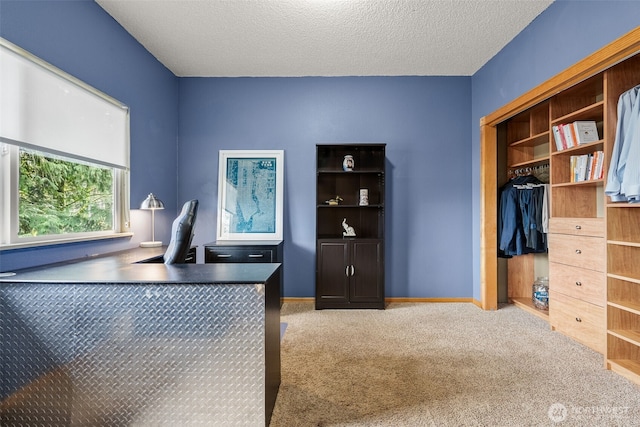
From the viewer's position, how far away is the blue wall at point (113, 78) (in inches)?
80.8

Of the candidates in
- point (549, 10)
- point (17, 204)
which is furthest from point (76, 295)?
point (549, 10)

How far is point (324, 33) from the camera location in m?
3.12

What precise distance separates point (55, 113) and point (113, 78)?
0.76 meters

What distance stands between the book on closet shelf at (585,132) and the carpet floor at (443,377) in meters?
1.73

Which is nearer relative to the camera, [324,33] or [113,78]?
[113,78]

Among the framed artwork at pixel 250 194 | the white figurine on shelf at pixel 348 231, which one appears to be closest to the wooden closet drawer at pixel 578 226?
the white figurine on shelf at pixel 348 231

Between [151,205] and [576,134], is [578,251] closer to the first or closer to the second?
[576,134]

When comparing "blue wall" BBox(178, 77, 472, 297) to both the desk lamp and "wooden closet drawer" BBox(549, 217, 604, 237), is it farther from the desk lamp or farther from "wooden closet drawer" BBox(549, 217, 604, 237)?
"wooden closet drawer" BBox(549, 217, 604, 237)

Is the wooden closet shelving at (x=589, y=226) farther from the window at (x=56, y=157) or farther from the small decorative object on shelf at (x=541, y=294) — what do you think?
the window at (x=56, y=157)

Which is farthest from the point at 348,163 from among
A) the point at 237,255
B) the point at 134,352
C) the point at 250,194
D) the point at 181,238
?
the point at 134,352

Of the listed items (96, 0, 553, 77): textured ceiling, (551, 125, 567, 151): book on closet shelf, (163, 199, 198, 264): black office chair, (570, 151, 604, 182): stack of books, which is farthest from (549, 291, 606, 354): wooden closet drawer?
(163, 199, 198, 264): black office chair

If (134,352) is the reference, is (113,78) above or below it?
above

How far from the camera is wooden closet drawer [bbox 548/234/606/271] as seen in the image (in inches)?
104

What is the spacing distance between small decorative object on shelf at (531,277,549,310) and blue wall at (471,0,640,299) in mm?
599
